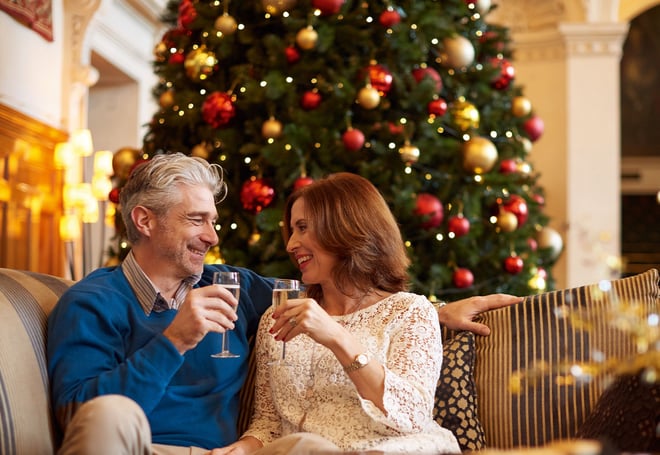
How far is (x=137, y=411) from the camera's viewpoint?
189cm

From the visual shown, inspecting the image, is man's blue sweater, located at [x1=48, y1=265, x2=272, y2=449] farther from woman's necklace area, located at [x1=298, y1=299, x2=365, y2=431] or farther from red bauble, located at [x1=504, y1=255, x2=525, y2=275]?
red bauble, located at [x1=504, y1=255, x2=525, y2=275]

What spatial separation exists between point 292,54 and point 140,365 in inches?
102

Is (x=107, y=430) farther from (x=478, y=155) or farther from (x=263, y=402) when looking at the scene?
(x=478, y=155)

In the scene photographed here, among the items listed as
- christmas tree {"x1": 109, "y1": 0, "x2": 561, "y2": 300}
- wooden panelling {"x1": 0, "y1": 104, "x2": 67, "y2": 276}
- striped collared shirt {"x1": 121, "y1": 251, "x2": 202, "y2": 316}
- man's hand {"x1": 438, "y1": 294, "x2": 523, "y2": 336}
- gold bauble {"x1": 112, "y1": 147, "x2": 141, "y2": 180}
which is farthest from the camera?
wooden panelling {"x1": 0, "y1": 104, "x2": 67, "y2": 276}

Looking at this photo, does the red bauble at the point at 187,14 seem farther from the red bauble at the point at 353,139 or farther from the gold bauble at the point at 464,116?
the gold bauble at the point at 464,116

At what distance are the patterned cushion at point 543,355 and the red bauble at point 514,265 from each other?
6.92 ft

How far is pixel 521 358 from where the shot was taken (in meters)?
2.63

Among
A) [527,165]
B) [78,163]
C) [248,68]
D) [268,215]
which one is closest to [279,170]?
[268,215]

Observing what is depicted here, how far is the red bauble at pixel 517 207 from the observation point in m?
4.83

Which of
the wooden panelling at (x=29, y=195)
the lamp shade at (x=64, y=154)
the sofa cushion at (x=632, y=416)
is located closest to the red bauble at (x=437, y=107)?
the sofa cushion at (x=632, y=416)

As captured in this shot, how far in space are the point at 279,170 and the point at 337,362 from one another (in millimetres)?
2096

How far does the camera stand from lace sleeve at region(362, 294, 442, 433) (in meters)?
2.21

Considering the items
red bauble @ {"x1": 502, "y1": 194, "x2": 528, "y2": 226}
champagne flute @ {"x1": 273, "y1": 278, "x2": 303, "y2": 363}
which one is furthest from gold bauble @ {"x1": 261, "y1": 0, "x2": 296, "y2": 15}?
champagne flute @ {"x1": 273, "y1": 278, "x2": 303, "y2": 363}

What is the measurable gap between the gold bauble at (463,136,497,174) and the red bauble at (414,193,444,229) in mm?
260
